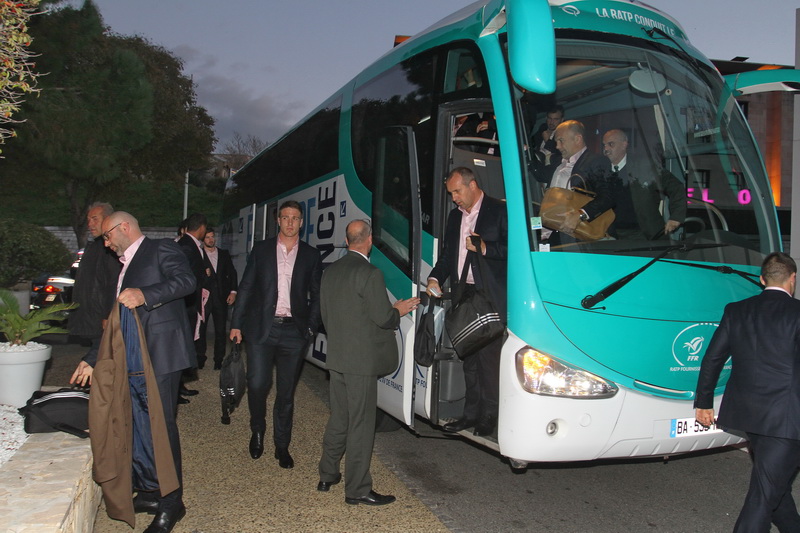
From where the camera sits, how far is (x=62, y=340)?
495 inches

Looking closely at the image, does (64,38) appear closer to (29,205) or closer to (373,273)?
(373,273)

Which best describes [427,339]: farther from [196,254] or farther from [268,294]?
[196,254]

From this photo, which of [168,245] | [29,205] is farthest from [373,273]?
[29,205]

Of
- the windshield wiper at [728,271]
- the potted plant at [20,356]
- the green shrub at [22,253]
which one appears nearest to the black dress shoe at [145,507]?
the potted plant at [20,356]

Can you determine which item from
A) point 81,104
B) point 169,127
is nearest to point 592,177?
point 81,104

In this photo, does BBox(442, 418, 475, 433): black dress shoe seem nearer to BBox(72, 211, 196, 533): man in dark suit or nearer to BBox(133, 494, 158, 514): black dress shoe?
BBox(72, 211, 196, 533): man in dark suit

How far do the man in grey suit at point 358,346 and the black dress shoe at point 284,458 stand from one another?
0.90 meters

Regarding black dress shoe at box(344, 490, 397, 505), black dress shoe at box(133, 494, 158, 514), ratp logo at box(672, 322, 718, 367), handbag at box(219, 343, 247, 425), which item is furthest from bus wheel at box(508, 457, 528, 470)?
handbag at box(219, 343, 247, 425)

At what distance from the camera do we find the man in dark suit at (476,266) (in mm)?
4512

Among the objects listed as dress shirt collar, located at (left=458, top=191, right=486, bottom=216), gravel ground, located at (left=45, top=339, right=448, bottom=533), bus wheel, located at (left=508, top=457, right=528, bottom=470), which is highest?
dress shirt collar, located at (left=458, top=191, right=486, bottom=216)

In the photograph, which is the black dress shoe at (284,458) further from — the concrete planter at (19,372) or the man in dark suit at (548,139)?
the man in dark suit at (548,139)

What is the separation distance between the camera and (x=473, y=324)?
429 cm

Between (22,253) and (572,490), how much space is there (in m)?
13.1

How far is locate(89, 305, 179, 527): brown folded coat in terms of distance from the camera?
3.84m
